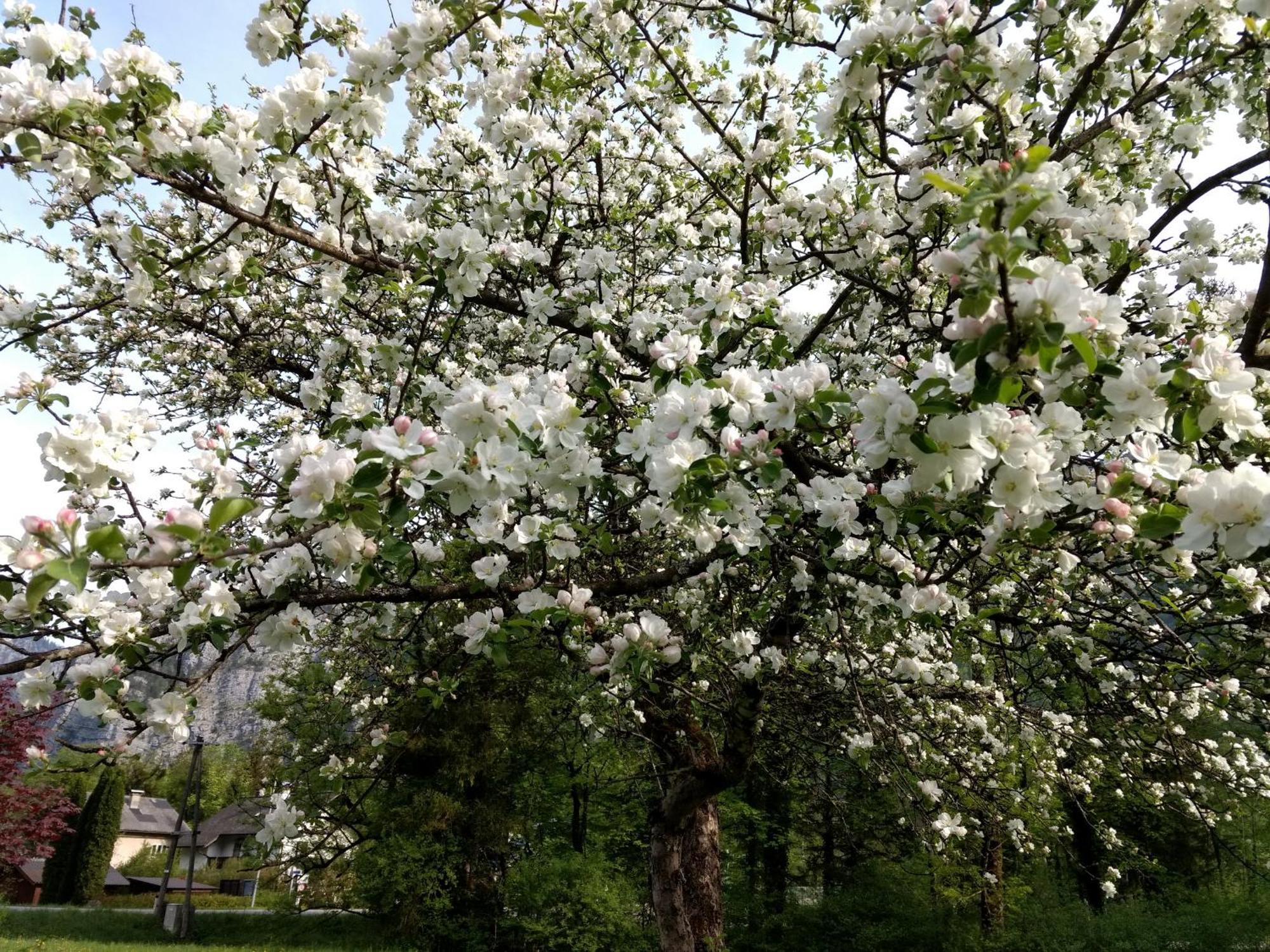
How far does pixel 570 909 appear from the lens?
9.59 meters

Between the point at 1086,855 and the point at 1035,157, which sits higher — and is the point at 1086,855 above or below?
below

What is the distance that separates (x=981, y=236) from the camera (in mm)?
1061

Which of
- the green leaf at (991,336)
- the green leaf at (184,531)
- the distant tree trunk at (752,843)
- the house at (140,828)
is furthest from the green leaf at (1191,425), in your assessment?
the house at (140,828)

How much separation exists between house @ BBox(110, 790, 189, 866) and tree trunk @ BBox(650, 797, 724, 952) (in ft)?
122

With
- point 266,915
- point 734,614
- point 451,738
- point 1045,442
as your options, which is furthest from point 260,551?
point 266,915

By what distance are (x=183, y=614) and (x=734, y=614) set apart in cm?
286

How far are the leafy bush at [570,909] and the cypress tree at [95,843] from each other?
19638 millimetres

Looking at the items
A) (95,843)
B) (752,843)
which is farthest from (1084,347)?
(95,843)

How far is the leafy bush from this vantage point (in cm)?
946

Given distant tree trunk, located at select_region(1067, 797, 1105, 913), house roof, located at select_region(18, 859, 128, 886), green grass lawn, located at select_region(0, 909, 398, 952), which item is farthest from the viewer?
house roof, located at select_region(18, 859, 128, 886)

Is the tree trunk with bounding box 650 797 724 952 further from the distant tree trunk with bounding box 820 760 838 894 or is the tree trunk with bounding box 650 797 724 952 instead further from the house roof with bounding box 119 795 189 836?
the house roof with bounding box 119 795 189 836

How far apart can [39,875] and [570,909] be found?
88.6ft

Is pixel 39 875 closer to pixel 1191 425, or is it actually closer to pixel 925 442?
pixel 925 442

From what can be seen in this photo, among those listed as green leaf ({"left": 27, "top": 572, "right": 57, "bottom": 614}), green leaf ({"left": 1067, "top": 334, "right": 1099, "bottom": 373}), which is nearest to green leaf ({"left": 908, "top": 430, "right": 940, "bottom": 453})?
green leaf ({"left": 1067, "top": 334, "right": 1099, "bottom": 373})
